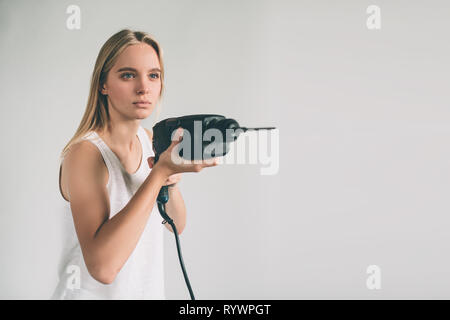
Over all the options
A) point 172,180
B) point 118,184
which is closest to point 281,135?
point 172,180

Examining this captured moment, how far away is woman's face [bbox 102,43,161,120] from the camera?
3.12ft

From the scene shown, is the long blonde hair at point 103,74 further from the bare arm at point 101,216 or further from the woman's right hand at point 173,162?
the woman's right hand at point 173,162

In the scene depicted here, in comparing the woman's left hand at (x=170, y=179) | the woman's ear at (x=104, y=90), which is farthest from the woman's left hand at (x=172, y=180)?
the woman's ear at (x=104, y=90)

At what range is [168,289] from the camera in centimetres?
103

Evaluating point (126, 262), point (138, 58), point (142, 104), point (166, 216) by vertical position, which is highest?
point (138, 58)

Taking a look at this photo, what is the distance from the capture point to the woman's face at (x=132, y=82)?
37.4 inches

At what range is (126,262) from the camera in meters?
0.94

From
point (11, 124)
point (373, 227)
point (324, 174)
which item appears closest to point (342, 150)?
point (324, 174)

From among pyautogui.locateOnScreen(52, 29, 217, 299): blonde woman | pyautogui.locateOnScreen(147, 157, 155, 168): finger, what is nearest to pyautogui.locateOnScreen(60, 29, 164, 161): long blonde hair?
pyautogui.locateOnScreen(52, 29, 217, 299): blonde woman

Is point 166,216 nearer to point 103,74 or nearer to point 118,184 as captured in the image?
point 118,184

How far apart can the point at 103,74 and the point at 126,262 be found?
455mm

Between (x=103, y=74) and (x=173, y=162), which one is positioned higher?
(x=103, y=74)

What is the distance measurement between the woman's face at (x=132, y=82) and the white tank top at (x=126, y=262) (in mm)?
59

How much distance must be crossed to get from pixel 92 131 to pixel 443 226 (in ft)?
3.10
